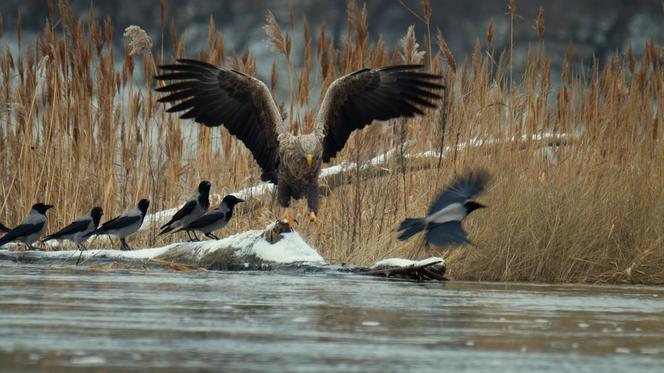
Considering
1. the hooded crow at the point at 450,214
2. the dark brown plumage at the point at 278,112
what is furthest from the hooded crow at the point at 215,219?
the hooded crow at the point at 450,214

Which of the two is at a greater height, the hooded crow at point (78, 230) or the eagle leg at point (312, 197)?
the eagle leg at point (312, 197)

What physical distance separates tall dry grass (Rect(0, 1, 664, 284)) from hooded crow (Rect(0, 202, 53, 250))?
1.84ft

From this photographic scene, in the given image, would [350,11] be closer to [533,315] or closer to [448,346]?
[533,315]

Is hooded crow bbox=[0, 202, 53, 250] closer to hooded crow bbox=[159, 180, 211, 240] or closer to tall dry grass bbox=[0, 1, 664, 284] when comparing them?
tall dry grass bbox=[0, 1, 664, 284]

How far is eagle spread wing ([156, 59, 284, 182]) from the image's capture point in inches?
424

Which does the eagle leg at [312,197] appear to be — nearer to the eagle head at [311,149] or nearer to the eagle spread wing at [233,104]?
the eagle head at [311,149]

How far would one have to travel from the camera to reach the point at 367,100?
1080 cm

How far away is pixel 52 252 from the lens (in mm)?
9344

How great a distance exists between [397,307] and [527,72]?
4.85m

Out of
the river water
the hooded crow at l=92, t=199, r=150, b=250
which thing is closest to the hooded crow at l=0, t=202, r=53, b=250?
the hooded crow at l=92, t=199, r=150, b=250

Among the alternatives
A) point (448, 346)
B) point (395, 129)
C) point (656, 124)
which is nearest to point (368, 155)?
point (395, 129)

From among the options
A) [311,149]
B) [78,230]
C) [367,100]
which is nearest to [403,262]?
[311,149]

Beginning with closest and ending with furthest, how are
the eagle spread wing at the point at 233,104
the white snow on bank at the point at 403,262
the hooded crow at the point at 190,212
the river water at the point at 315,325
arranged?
the river water at the point at 315,325, the white snow on bank at the point at 403,262, the hooded crow at the point at 190,212, the eagle spread wing at the point at 233,104

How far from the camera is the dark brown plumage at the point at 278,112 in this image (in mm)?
10609
